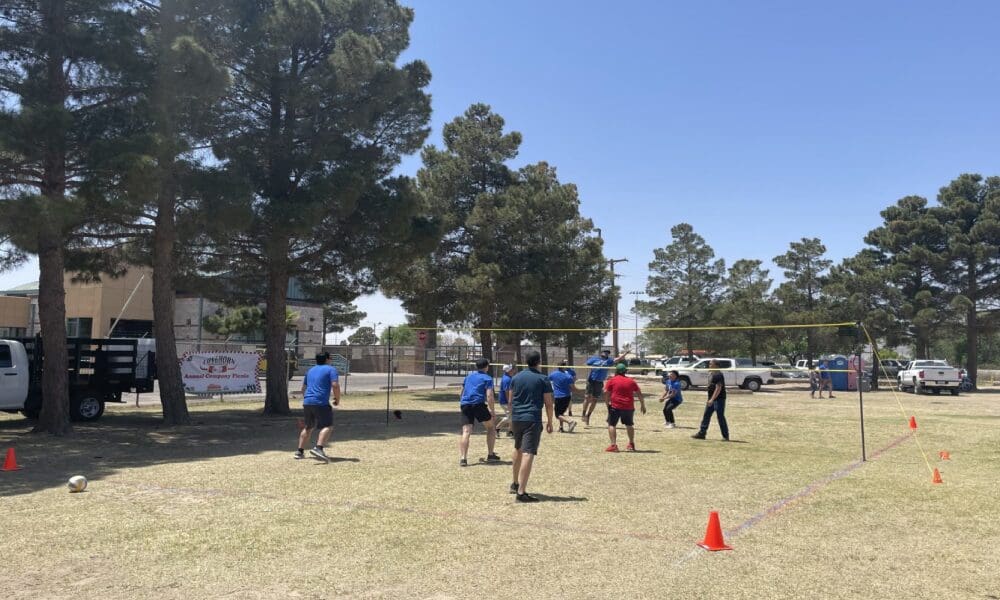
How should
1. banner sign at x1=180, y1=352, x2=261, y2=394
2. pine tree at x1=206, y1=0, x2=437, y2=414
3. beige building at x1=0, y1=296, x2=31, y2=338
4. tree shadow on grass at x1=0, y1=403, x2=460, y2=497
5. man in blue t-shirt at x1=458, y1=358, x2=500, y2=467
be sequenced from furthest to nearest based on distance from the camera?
beige building at x1=0, y1=296, x2=31, y2=338
banner sign at x1=180, y1=352, x2=261, y2=394
pine tree at x1=206, y1=0, x2=437, y2=414
tree shadow on grass at x1=0, y1=403, x2=460, y2=497
man in blue t-shirt at x1=458, y1=358, x2=500, y2=467

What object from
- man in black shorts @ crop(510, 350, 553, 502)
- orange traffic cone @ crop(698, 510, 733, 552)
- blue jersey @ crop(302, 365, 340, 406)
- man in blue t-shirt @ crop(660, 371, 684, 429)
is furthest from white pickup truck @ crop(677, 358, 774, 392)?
orange traffic cone @ crop(698, 510, 733, 552)

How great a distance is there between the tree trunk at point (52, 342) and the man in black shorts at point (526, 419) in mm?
10935

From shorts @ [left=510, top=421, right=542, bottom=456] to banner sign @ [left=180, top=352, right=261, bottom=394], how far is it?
660 inches

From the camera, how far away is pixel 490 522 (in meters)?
7.31

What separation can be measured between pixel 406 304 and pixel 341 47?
14248 mm

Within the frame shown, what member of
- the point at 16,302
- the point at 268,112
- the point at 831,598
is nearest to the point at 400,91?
the point at 268,112

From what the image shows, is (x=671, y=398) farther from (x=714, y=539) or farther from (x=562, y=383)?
(x=714, y=539)

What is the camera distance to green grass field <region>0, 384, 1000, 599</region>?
214 inches

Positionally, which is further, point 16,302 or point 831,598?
point 16,302

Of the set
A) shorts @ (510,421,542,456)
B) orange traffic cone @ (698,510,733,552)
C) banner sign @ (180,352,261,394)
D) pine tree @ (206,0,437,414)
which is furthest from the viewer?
banner sign @ (180,352,261,394)

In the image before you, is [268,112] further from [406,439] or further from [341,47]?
[406,439]

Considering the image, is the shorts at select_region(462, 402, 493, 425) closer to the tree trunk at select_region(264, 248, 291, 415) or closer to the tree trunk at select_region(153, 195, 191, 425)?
the tree trunk at select_region(153, 195, 191, 425)

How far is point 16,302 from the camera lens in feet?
146

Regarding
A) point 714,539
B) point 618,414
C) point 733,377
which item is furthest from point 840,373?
point 714,539
